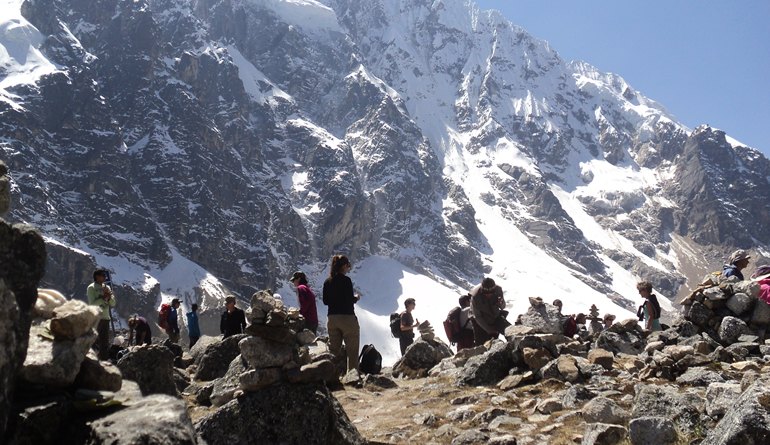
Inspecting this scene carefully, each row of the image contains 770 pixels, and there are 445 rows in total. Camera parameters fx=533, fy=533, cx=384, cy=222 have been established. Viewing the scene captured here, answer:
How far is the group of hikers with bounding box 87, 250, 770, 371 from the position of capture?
959 cm

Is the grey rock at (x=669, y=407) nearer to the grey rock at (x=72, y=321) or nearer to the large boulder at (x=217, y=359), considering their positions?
the grey rock at (x=72, y=321)

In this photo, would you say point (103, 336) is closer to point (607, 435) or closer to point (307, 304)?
point (307, 304)

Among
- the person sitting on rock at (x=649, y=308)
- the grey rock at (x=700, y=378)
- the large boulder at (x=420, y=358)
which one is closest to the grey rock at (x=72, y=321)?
the grey rock at (x=700, y=378)

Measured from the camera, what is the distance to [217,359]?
11406mm

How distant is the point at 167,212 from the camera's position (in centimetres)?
15988

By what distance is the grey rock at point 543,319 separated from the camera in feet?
35.7

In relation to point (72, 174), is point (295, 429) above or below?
below

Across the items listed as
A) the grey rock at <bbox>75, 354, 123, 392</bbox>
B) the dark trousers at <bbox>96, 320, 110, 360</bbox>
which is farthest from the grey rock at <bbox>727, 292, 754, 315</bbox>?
the dark trousers at <bbox>96, 320, 110, 360</bbox>

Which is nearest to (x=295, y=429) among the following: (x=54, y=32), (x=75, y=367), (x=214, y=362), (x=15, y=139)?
(x=75, y=367)

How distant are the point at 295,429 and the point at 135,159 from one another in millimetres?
180789

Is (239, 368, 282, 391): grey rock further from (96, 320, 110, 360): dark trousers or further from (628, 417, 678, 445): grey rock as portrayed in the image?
(96, 320, 110, 360): dark trousers

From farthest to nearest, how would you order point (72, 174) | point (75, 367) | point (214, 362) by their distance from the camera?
point (72, 174)
point (214, 362)
point (75, 367)

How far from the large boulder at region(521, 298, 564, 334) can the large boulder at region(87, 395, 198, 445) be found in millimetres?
8427

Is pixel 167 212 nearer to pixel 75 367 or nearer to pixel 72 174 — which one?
pixel 72 174
